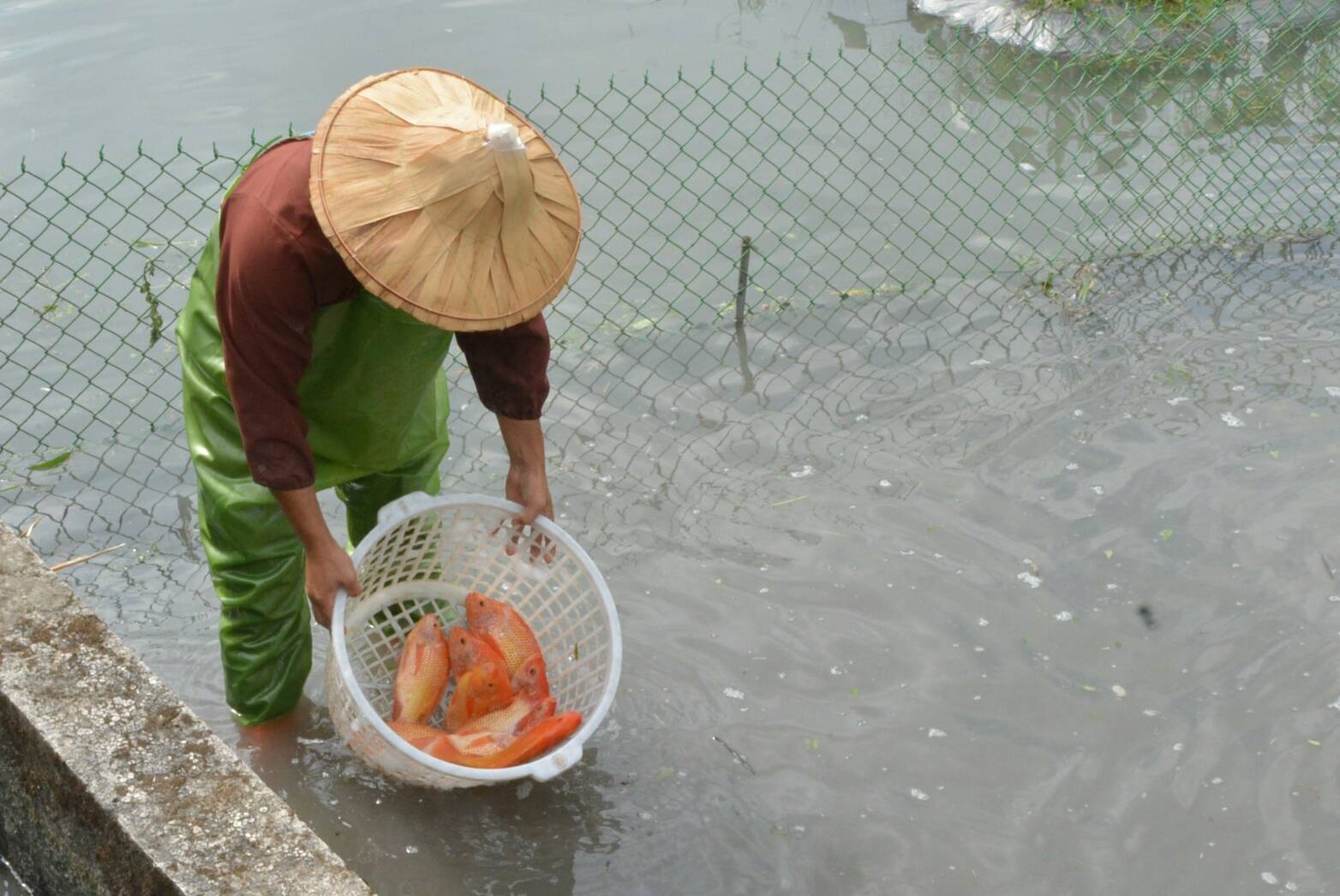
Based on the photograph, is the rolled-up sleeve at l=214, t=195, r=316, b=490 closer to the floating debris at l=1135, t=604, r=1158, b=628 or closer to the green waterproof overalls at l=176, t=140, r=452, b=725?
the green waterproof overalls at l=176, t=140, r=452, b=725

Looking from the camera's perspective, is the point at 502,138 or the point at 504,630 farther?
the point at 504,630

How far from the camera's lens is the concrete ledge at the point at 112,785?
2010 mm

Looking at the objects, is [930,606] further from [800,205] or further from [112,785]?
[800,205]

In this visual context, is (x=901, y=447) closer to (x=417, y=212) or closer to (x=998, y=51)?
(x=417, y=212)

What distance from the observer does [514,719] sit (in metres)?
2.94

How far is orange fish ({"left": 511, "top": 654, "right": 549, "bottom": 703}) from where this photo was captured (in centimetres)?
302

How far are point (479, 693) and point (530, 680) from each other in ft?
0.40

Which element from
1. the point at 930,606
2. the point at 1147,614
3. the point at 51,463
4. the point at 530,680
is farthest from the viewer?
the point at 51,463

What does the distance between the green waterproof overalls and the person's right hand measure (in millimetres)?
230

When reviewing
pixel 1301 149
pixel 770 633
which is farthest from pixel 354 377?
pixel 1301 149

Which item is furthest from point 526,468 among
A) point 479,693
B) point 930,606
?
point 930,606

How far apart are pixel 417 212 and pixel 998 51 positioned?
6115 millimetres

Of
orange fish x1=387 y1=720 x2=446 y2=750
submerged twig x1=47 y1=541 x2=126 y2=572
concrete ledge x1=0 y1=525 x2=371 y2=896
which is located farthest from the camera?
submerged twig x1=47 y1=541 x2=126 y2=572

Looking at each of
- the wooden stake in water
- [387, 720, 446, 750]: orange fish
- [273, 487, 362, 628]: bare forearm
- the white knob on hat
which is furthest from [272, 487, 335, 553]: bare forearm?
the wooden stake in water
